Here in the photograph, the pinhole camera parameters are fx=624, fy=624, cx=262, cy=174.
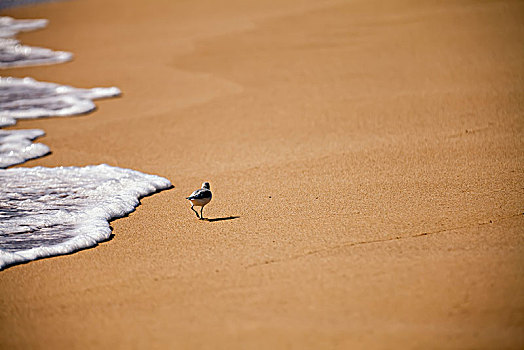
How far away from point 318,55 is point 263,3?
612 cm

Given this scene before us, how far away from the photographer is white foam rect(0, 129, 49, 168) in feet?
23.4

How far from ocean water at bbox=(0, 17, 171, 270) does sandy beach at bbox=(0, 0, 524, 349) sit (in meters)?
0.16

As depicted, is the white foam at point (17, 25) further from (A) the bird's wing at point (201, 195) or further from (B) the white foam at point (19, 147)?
(A) the bird's wing at point (201, 195)

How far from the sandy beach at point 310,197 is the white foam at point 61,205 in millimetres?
163

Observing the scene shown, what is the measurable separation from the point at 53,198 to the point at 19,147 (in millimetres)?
2049

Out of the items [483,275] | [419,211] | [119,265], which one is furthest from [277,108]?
[483,275]

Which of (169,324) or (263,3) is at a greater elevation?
(263,3)

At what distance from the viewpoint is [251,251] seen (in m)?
4.32

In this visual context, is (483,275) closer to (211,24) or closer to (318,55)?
(318,55)

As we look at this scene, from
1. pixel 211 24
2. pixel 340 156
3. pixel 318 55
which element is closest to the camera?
pixel 340 156

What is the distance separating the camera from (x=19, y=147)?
7543 mm

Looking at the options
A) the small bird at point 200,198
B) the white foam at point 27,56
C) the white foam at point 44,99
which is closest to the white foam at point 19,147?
the white foam at point 44,99

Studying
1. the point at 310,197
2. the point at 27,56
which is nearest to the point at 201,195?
the point at 310,197

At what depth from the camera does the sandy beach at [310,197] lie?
3432 mm
